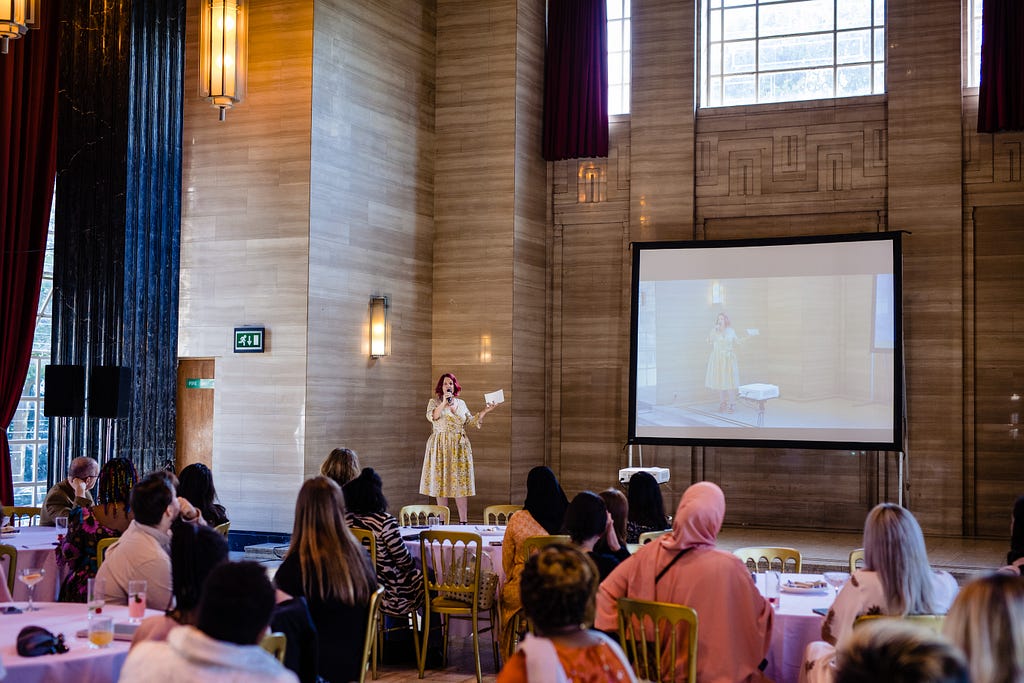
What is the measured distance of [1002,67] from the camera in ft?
37.6

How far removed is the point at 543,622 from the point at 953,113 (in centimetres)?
1044

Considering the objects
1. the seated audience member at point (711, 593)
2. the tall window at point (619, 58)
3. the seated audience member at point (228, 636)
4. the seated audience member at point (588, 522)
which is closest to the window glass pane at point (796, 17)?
the tall window at point (619, 58)

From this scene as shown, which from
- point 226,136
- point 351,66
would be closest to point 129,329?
point 226,136

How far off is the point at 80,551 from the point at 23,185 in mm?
4995

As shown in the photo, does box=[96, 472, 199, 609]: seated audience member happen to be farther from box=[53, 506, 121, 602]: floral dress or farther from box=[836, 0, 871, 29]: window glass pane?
box=[836, 0, 871, 29]: window glass pane

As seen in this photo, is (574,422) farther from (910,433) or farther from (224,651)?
(224,651)

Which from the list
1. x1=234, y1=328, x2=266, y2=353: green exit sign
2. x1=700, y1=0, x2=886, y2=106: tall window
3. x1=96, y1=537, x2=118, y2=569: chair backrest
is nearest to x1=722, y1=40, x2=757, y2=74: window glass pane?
x1=700, y1=0, x2=886, y2=106: tall window

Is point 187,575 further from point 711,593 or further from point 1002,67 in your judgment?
point 1002,67

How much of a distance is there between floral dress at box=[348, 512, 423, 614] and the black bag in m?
2.50

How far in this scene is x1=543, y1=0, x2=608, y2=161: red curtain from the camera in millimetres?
A: 13062

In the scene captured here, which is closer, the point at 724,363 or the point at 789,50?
the point at 724,363

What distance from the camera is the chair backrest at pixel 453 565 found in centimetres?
667

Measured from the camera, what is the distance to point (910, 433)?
1170 cm

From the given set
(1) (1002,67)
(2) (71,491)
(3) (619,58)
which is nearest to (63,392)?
(2) (71,491)
